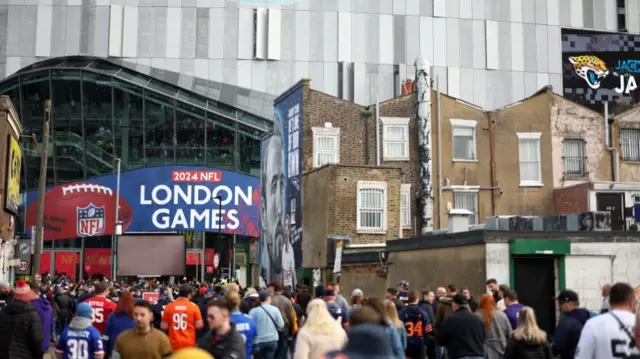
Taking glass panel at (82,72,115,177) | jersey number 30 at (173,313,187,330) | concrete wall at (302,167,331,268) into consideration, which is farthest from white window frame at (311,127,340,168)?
glass panel at (82,72,115,177)

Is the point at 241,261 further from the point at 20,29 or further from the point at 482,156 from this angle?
the point at 482,156

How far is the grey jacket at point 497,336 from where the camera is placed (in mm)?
13352

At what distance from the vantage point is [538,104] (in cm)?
4194

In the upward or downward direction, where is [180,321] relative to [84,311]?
downward

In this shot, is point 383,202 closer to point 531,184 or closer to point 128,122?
point 531,184

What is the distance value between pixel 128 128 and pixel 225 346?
2320 inches

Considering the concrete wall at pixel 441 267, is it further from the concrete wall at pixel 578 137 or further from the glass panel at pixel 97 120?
the glass panel at pixel 97 120

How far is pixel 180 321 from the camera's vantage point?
12992mm


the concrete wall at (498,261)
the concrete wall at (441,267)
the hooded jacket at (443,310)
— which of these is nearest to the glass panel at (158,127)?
the concrete wall at (441,267)

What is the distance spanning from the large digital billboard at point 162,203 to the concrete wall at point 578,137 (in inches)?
1031

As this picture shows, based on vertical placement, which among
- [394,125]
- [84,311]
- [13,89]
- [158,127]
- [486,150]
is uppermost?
[13,89]

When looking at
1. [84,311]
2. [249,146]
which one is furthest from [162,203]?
[84,311]

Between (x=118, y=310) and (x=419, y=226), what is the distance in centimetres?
3022

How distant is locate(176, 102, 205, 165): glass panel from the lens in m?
65.7
